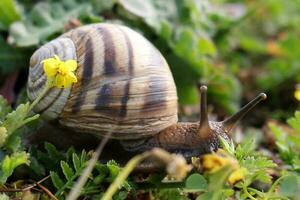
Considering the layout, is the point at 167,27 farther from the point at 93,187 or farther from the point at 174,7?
the point at 93,187

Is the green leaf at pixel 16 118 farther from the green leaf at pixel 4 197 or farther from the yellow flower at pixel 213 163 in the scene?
the yellow flower at pixel 213 163

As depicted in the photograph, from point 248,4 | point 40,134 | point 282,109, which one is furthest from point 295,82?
point 40,134

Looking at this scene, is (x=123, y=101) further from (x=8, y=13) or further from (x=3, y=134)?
(x=8, y=13)

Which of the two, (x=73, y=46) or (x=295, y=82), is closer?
(x=73, y=46)

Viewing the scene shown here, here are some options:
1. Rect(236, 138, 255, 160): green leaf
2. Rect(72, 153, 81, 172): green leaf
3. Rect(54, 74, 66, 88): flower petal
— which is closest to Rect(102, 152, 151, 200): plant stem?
Rect(72, 153, 81, 172): green leaf

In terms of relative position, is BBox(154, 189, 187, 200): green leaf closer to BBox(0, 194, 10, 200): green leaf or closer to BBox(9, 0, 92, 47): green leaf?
BBox(0, 194, 10, 200): green leaf

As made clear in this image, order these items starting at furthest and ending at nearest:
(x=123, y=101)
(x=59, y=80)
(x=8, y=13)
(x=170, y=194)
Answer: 1. (x=8, y=13)
2. (x=123, y=101)
3. (x=170, y=194)
4. (x=59, y=80)

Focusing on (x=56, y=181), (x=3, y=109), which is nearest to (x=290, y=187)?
(x=56, y=181)
